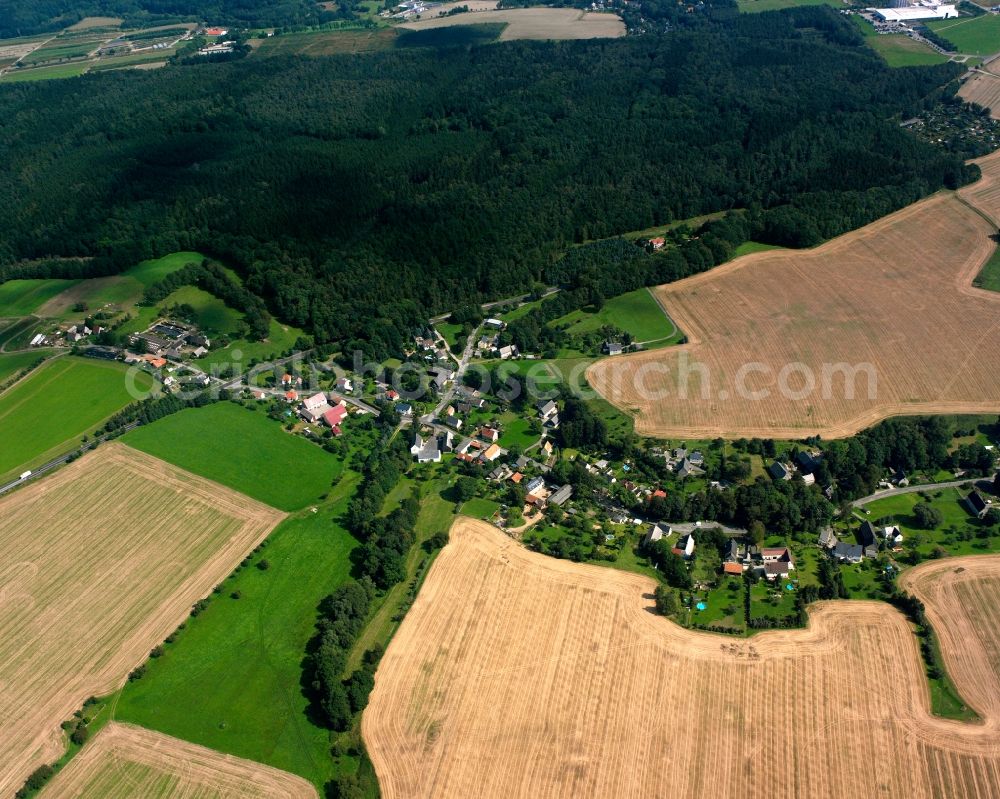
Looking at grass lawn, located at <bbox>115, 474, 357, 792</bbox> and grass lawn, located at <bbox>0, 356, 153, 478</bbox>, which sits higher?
grass lawn, located at <bbox>0, 356, 153, 478</bbox>

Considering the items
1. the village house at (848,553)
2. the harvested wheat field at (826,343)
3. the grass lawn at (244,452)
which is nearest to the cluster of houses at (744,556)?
the village house at (848,553)

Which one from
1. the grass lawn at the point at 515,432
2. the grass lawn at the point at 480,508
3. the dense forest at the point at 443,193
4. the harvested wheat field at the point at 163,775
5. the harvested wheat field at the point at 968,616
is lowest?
the harvested wheat field at the point at 968,616

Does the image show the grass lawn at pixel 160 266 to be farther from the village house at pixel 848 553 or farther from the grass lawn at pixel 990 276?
the grass lawn at pixel 990 276

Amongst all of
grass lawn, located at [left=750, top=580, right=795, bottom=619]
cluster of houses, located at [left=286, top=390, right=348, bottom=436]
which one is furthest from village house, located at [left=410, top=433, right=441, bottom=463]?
grass lawn, located at [left=750, top=580, right=795, bottom=619]

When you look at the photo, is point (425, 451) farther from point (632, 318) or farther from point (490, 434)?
point (632, 318)

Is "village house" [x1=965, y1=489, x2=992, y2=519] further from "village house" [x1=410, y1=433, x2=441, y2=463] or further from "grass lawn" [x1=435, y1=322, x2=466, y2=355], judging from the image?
"grass lawn" [x1=435, y1=322, x2=466, y2=355]

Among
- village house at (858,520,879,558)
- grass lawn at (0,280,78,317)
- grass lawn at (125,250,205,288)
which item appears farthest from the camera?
grass lawn at (125,250,205,288)

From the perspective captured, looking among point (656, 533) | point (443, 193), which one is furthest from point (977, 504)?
point (443, 193)
